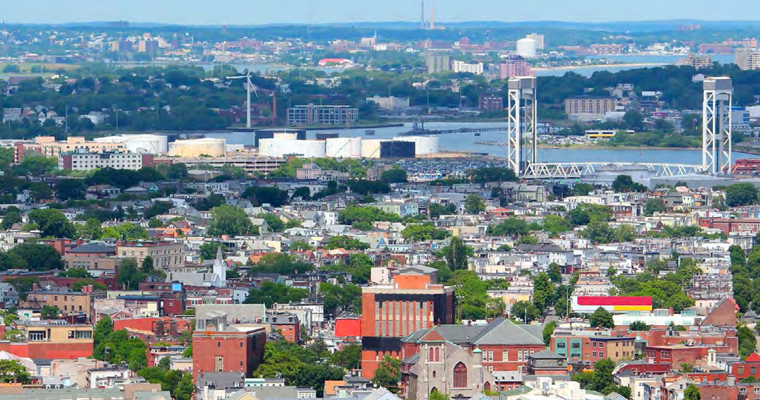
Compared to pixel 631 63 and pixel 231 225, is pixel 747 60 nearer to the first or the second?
pixel 631 63

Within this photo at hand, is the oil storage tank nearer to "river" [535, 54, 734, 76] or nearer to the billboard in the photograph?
the billboard

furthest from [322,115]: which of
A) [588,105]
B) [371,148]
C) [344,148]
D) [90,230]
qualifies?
[90,230]

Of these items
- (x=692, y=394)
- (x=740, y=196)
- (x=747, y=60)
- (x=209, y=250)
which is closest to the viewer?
(x=692, y=394)

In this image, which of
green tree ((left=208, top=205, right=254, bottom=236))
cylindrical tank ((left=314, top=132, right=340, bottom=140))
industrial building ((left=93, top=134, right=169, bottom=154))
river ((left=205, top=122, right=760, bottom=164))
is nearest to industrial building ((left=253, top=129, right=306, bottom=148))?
river ((left=205, top=122, right=760, bottom=164))

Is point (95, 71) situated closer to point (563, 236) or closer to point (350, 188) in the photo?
point (350, 188)

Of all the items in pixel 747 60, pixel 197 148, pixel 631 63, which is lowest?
pixel 631 63

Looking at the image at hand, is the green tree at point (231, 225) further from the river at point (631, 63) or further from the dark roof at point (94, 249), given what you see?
the river at point (631, 63)

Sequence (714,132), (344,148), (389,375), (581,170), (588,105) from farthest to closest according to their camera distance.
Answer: (588,105) < (344,148) < (581,170) < (714,132) < (389,375)

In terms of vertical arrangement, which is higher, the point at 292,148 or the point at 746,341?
the point at 746,341
